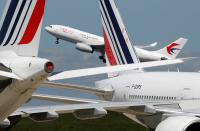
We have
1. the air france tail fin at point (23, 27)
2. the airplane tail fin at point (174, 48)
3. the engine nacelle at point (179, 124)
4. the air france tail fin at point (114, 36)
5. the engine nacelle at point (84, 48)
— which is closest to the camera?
the air france tail fin at point (23, 27)

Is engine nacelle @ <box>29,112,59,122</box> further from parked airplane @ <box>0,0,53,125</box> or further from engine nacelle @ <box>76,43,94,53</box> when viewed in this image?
engine nacelle @ <box>76,43,94,53</box>

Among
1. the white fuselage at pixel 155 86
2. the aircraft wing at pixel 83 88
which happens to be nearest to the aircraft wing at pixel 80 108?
the aircraft wing at pixel 83 88

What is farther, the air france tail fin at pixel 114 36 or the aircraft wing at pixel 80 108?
the air france tail fin at pixel 114 36

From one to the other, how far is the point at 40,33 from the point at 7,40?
84 cm

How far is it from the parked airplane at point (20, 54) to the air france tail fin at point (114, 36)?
66.7ft

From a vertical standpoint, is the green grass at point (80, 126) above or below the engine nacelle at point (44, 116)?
below

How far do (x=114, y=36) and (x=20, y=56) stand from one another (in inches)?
842

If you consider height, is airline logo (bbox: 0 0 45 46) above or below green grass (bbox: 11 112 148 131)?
above

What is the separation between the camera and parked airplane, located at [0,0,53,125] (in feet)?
43.9

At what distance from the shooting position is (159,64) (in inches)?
580

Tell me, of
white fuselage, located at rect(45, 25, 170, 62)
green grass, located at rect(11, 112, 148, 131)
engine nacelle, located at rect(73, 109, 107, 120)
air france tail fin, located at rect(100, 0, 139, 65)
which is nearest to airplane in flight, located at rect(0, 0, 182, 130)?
engine nacelle, located at rect(73, 109, 107, 120)

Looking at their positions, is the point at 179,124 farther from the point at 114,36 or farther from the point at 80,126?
the point at 80,126

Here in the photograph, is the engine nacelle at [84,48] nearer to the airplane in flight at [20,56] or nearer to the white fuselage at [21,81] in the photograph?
the airplane in flight at [20,56]

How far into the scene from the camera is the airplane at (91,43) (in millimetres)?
105056
